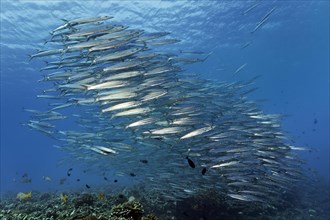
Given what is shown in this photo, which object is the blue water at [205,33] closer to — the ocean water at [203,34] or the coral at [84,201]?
the ocean water at [203,34]

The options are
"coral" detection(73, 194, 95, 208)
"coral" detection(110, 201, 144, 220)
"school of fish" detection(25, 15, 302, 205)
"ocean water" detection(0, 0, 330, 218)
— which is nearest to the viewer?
"coral" detection(110, 201, 144, 220)

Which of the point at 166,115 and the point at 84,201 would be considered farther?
the point at 166,115

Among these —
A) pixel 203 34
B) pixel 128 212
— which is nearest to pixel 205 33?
pixel 203 34

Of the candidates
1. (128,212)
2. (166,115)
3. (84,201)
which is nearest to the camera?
(128,212)

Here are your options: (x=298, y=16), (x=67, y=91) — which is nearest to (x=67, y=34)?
(x=67, y=91)

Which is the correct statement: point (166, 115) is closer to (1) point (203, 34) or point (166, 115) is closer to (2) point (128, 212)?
(2) point (128, 212)

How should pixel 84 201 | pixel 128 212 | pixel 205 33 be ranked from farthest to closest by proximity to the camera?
pixel 205 33
pixel 84 201
pixel 128 212

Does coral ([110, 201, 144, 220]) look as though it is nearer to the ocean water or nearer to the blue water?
the ocean water

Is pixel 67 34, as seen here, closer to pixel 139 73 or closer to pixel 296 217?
pixel 139 73

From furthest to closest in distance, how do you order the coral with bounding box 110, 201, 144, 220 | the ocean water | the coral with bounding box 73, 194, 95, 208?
the ocean water → the coral with bounding box 73, 194, 95, 208 → the coral with bounding box 110, 201, 144, 220

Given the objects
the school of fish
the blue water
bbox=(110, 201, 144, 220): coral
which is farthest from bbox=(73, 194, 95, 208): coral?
the blue water

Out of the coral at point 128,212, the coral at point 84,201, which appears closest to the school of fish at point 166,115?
the coral at point 84,201

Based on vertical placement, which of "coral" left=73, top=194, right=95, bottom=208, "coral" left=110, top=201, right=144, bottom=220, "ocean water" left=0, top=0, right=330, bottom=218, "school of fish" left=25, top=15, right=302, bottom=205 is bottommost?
"coral" left=73, top=194, right=95, bottom=208

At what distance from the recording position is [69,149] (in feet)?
56.7
